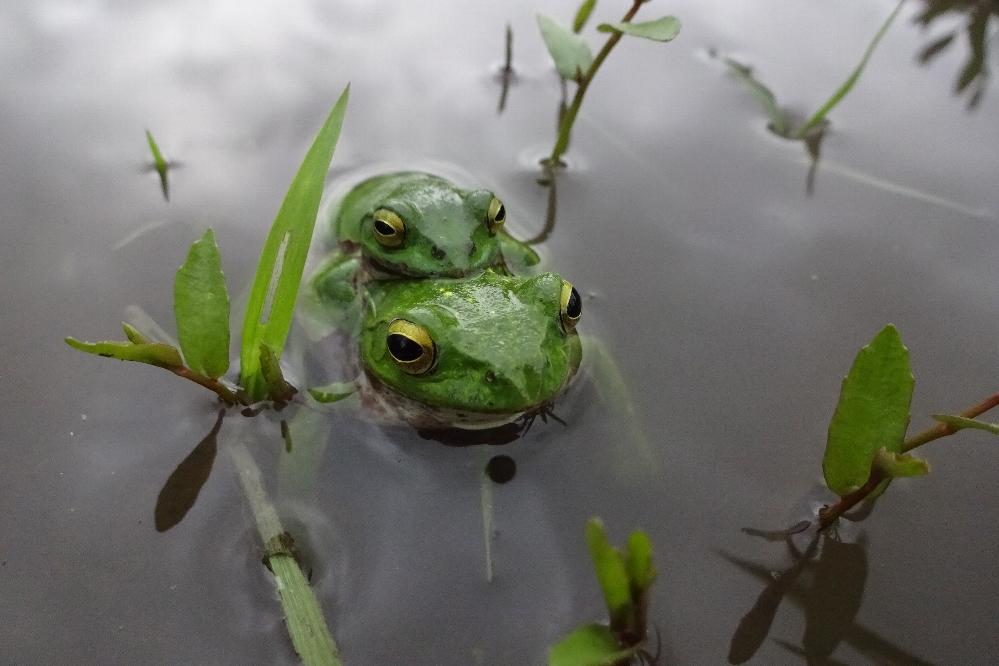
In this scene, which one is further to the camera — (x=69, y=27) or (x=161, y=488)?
(x=69, y=27)

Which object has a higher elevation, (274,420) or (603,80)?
(603,80)

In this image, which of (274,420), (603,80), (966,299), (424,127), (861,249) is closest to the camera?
(274,420)

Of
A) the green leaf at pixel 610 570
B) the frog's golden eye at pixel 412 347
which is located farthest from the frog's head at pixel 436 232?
the green leaf at pixel 610 570

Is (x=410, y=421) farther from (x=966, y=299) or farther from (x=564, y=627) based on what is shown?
(x=966, y=299)

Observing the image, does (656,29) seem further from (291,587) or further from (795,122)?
(291,587)

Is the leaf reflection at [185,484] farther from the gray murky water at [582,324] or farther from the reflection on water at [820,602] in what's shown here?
the reflection on water at [820,602]

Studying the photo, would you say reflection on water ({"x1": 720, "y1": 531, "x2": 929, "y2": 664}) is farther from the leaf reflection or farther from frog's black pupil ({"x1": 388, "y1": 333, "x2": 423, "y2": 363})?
the leaf reflection

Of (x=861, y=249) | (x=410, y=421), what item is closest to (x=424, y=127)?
(x=410, y=421)

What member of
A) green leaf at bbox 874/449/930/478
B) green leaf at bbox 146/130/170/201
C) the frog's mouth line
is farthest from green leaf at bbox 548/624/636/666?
green leaf at bbox 146/130/170/201
